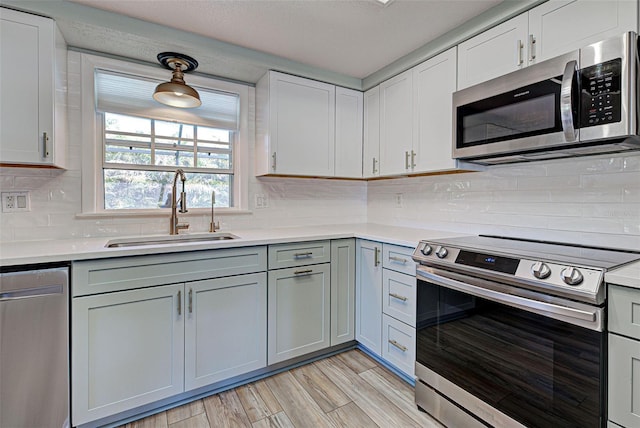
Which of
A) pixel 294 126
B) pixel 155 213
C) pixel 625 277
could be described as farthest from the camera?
pixel 294 126

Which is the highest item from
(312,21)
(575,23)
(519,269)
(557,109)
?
(312,21)

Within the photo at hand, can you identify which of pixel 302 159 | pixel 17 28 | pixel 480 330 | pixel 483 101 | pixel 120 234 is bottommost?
pixel 480 330

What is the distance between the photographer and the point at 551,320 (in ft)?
4.01

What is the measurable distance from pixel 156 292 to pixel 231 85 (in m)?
1.75

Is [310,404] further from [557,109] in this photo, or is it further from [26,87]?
[26,87]

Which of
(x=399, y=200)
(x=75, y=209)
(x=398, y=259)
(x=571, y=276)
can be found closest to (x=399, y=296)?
(x=398, y=259)

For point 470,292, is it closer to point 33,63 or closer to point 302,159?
point 302,159

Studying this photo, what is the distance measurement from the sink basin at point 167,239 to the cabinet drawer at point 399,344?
4.06 feet

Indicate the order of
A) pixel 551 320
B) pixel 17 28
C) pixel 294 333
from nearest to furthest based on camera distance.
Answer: pixel 551 320, pixel 17 28, pixel 294 333

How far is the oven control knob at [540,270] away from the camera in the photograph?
122 centimetres

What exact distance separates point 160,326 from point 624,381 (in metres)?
2.05

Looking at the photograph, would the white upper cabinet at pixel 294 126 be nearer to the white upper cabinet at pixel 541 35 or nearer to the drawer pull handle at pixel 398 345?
the white upper cabinet at pixel 541 35

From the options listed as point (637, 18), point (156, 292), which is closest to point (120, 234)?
point (156, 292)

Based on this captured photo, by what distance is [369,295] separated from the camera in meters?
2.29
